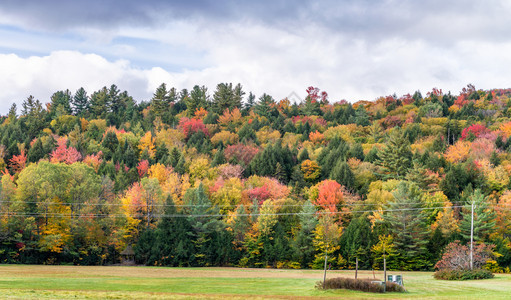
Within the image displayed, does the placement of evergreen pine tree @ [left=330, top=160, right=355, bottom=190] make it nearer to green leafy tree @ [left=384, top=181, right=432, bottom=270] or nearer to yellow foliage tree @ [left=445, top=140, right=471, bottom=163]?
green leafy tree @ [left=384, top=181, right=432, bottom=270]

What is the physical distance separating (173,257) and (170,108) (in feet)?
340

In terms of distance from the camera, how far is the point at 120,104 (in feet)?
574

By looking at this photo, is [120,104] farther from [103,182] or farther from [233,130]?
[103,182]

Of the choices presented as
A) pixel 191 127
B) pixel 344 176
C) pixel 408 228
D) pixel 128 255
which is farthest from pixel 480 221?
pixel 191 127

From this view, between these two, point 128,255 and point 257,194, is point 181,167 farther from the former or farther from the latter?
point 128,255

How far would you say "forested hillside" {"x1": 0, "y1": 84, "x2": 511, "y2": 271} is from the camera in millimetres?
71938

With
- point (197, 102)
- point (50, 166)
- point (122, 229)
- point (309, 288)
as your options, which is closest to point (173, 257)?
point (122, 229)

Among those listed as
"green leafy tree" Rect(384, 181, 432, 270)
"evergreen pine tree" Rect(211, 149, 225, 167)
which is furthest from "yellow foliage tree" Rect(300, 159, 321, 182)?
"green leafy tree" Rect(384, 181, 432, 270)

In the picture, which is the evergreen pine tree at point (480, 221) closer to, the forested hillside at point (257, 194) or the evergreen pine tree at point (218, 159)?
the forested hillside at point (257, 194)

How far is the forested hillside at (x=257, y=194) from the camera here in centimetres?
7194

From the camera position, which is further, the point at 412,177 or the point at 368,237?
the point at 412,177

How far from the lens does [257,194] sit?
92.9 metres

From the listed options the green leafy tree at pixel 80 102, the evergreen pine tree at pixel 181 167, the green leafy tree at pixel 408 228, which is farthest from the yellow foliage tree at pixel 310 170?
the green leafy tree at pixel 80 102

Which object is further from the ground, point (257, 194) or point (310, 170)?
point (310, 170)
